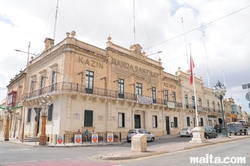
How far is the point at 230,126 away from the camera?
2641 cm

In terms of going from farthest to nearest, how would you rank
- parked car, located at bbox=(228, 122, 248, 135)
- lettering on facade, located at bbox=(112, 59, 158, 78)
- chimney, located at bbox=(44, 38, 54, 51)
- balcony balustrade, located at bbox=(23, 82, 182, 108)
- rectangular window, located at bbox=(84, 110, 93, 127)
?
parked car, located at bbox=(228, 122, 248, 135) < lettering on facade, located at bbox=(112, 59, 158, 78) < chimney, located at bbox=(44, 38, 54, 51) < rectangular window, located at bbox=(84, 110, 93, 127) < balcony balustrade, located at bbox=(23, 82, 182, 108)

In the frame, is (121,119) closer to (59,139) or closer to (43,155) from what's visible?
(59,139)

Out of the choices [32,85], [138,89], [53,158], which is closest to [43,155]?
[53,158]

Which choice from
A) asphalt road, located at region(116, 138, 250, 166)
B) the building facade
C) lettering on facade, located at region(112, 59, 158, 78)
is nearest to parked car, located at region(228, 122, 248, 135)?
the building facade

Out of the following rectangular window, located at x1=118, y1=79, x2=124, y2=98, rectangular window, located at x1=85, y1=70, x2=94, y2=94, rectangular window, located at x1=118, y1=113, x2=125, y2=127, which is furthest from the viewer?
rectangular window, located at x1=118, y1=79, x2=124, y2=98

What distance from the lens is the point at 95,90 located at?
21.4 m

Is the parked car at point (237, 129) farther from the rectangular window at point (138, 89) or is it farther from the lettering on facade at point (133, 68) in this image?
the rectangular window at point (138, 89)

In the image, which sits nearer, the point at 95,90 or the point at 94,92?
the point at 94,92

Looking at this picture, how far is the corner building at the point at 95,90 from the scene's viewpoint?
19406mm

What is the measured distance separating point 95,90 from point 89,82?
3.68ft

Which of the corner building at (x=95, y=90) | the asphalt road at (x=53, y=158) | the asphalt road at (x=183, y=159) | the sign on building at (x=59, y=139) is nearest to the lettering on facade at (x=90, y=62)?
the corner building at (x=95, y=90)

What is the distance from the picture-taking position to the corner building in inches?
764

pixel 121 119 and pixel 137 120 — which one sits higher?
pixel 121 119

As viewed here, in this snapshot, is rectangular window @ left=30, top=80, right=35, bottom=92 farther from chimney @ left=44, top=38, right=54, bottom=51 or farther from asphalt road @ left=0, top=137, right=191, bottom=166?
asphalt road @ left=0, top=137, right=191, bottom=166
